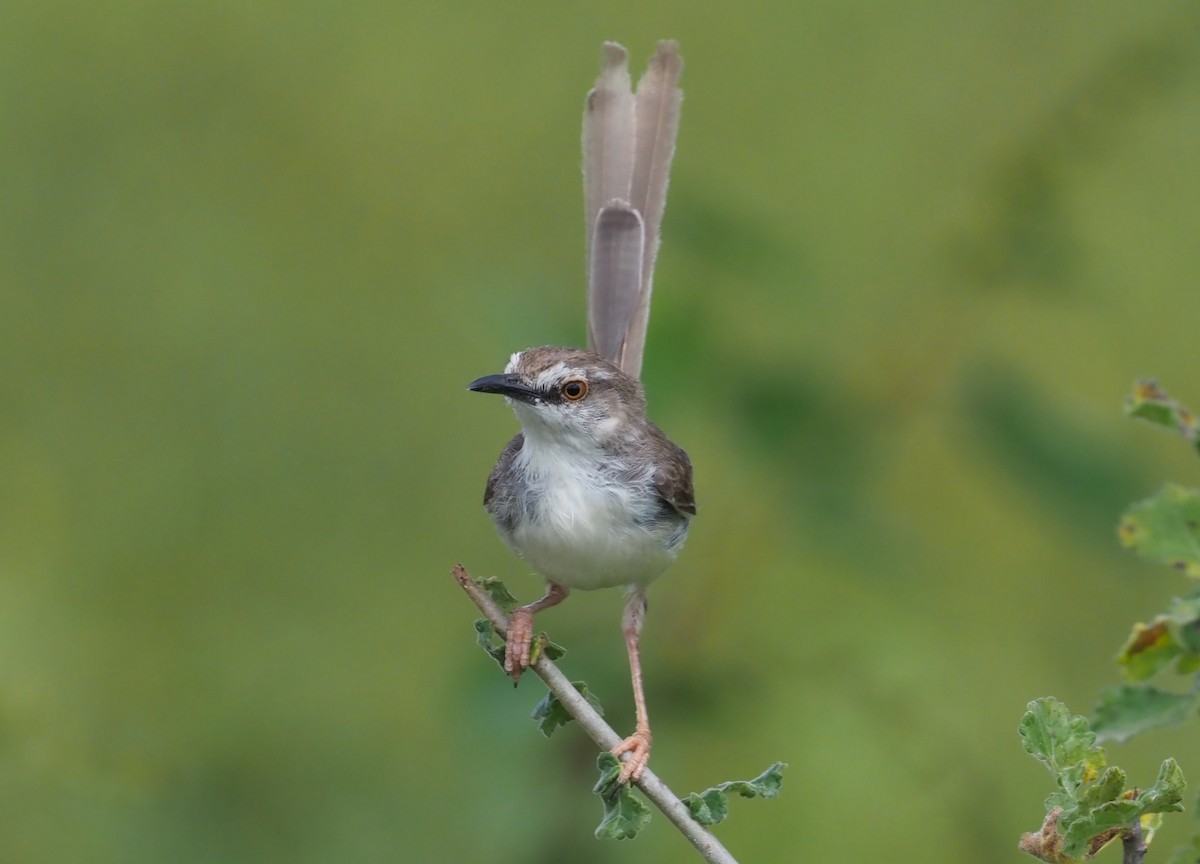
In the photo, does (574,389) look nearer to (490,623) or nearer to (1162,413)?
(490,623)

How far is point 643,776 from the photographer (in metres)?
1.91

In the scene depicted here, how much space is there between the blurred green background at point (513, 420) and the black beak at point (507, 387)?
0.34 metres

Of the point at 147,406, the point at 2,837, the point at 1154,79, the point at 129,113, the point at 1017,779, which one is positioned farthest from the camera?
the point at 129,113

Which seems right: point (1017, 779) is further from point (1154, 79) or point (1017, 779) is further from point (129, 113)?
point (129, 113)

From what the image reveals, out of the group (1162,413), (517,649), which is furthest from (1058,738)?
(517,649)

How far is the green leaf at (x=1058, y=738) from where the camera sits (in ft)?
5.36

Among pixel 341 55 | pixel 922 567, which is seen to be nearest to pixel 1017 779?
pixel 922 567

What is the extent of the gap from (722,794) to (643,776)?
11 centimetres

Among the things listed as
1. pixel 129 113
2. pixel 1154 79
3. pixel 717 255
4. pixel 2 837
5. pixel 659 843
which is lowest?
pixel 659 843

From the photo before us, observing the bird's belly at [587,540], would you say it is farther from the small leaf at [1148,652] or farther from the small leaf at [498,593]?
the small leaf at [1148,652]

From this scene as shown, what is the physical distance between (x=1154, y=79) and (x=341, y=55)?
467 cm

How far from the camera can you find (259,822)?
4.20 metres

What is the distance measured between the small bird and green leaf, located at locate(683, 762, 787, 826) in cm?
145

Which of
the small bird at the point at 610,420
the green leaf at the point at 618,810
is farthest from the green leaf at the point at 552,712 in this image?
the small bird at the point at 610,420
